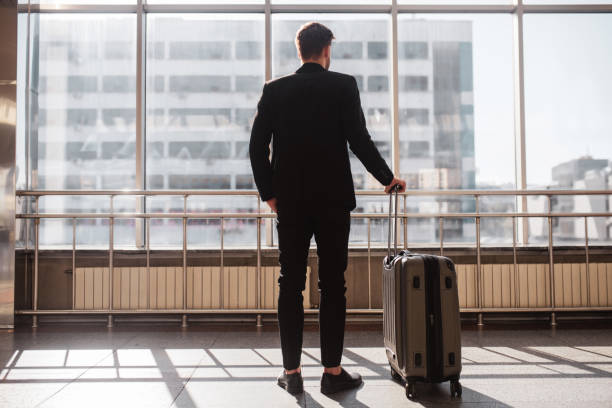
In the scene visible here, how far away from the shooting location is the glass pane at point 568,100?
391 cm

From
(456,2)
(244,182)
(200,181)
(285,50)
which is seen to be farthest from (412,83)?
(200,181)

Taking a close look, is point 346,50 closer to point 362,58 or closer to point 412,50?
point 362,58

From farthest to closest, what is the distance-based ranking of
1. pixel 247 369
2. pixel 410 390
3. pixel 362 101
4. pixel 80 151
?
pixel 362 101, pixel 80 151, pixel 247 369, pixel 410 390

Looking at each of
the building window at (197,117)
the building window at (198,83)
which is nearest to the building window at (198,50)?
the building window at (198,83)

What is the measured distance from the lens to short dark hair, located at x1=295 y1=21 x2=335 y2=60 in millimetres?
1759

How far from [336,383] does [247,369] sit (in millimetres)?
518

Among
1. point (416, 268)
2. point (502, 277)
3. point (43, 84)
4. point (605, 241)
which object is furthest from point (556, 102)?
point (43, 84)

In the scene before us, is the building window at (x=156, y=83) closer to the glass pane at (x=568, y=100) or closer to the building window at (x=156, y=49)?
the building window at (x=156, y=49)

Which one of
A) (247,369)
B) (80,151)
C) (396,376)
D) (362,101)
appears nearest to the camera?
(396,376)

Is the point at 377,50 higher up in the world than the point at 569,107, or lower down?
higher up

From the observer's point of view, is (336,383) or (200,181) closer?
(336,383)

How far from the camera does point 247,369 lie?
2.12m

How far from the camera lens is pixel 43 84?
3.84 m

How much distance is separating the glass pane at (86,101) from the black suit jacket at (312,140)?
95.2 inches
